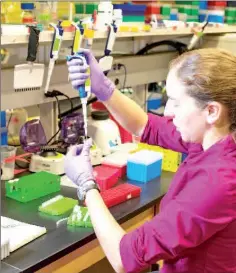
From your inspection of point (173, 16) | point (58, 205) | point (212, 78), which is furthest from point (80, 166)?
point (173, 16)

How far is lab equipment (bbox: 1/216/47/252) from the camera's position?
59.3 inches

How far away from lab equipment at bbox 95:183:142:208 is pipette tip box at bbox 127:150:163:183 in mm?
137

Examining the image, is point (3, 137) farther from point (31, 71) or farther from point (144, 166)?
point (144, 166)

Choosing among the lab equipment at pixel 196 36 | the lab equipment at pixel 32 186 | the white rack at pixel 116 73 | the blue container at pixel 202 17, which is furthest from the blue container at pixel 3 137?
the blue container at pixel 202 17

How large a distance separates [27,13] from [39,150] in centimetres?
57

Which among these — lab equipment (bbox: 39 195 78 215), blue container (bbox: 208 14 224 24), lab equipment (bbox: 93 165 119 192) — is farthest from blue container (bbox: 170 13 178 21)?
lab equipment (bbox: 39 195 78 215)

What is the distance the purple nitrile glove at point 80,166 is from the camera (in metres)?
1.47

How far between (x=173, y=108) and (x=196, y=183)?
223 mm

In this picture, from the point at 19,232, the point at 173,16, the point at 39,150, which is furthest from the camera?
the point at 173,16

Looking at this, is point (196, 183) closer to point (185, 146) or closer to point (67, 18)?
point (185, 146)

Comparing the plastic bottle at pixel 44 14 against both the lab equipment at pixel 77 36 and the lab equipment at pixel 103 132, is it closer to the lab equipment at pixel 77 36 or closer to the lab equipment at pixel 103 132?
the lab equipment at pixel 77 36

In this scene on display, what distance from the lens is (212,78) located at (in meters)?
1.27

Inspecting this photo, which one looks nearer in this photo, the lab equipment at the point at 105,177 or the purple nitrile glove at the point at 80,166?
the purple nitrile glove at the point at 80,166

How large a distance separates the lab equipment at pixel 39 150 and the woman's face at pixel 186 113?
2.88 ft
